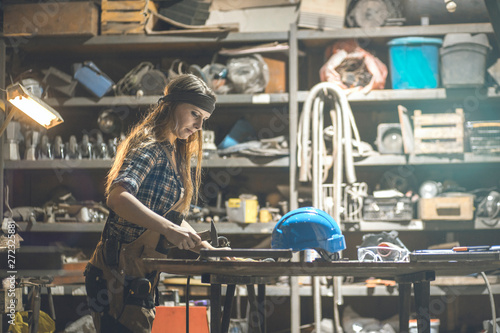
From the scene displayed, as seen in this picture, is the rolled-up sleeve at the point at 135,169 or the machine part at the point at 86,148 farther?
the machine part at the point at 86,148

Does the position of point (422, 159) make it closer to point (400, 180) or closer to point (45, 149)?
point (400, 180)

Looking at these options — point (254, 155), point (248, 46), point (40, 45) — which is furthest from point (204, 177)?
point (40, 45)

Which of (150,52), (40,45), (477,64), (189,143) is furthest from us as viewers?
(150,52)

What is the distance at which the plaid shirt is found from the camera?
2.22 m

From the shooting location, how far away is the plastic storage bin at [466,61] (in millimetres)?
4789

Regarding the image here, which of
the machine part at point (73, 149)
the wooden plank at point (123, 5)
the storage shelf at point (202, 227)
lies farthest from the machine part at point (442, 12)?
the machine part at point (73, 149)

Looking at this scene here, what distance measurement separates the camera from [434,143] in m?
4.82

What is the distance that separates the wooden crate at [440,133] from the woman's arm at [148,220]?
314 cm

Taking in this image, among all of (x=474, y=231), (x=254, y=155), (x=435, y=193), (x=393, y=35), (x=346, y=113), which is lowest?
(x=474, y=231)

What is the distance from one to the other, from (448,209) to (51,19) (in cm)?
362

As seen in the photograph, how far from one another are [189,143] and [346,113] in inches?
96.3

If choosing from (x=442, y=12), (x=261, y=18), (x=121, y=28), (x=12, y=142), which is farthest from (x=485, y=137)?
(x=12, y=142)

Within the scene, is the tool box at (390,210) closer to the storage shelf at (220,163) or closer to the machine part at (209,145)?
the storage shelf at (220,163)

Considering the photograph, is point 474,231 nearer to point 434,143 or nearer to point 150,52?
point 434,143
